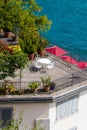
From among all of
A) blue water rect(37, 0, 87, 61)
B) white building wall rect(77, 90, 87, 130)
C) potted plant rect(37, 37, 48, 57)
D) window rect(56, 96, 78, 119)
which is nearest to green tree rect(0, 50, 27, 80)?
window rect(56, 96, 78, 119)

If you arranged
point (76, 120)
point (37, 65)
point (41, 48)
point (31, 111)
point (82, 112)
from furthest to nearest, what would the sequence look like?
point (41, 48) → point (37, 65) → point (82, 112) → point (76, 120) → point (31, 111)

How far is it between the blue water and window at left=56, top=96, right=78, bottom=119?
25.1 meters

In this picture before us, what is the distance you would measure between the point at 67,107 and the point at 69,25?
149ft

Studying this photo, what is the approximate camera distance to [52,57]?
31766 mm

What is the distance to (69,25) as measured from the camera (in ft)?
239

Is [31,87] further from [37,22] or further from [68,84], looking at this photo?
[37,22]

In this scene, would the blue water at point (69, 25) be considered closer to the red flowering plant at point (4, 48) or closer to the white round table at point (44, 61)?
the red flowering plant at point (4, 48)

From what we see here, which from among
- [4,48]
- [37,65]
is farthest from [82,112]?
[4,48]

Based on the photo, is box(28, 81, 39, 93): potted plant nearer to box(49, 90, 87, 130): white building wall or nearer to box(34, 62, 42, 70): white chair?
box(49, 90, 87, 130): white building wall

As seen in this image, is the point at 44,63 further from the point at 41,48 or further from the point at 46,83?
the point at 41,48

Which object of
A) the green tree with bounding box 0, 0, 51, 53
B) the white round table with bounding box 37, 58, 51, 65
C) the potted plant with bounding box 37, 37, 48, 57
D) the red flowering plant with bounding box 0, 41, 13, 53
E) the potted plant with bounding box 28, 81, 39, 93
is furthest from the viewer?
the potted plant with bounding box 37, 37, 48, 57

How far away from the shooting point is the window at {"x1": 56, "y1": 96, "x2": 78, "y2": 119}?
91.5 feet

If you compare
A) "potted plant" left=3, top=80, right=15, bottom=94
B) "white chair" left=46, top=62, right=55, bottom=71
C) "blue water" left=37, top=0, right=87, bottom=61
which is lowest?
"blue water" left=37, top=0, right=87, bottom=61

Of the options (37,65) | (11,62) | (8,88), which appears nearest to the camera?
(11,62)
